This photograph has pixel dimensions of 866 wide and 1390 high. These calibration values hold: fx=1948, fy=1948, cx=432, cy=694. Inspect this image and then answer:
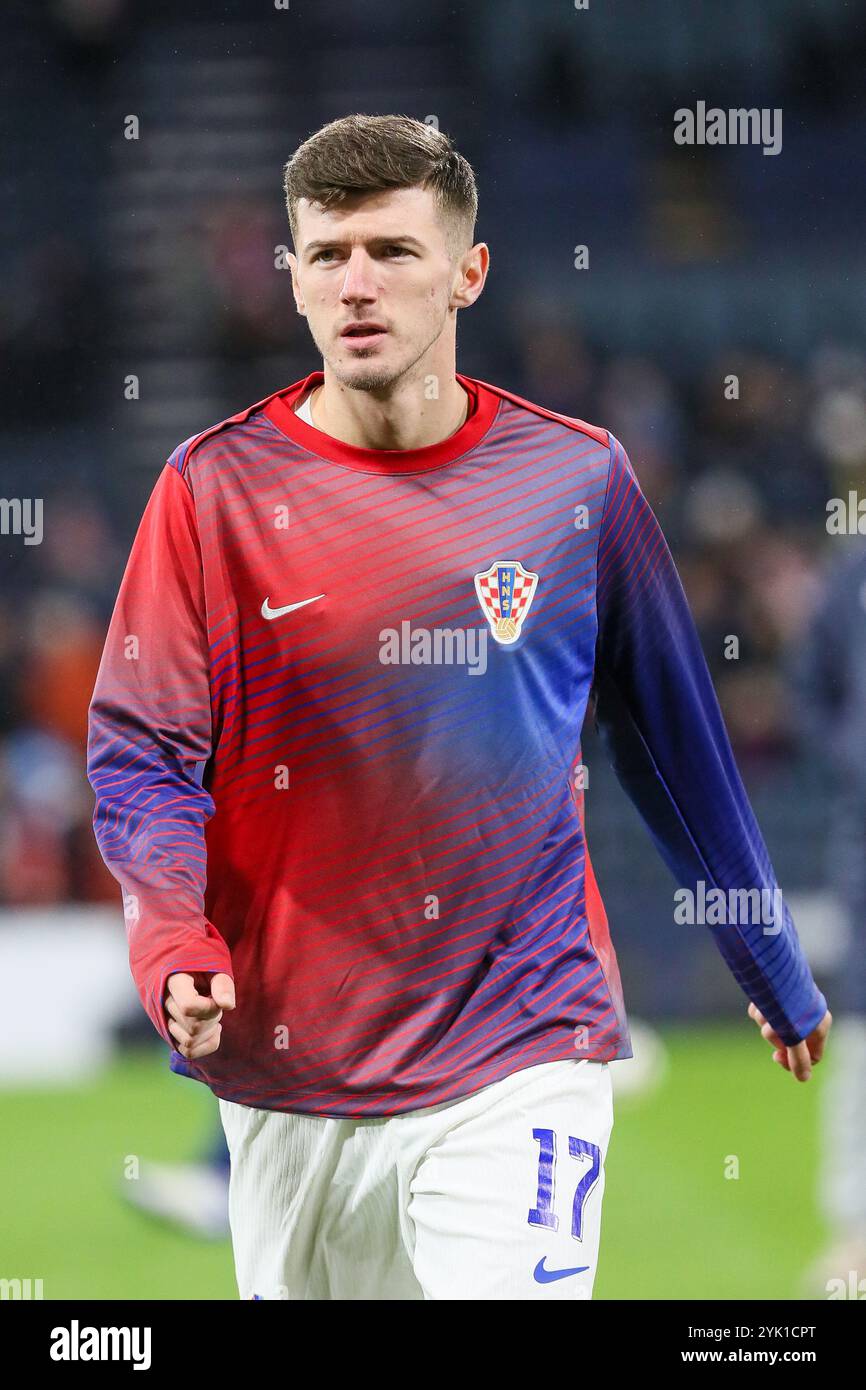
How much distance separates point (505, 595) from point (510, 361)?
644 centimetres

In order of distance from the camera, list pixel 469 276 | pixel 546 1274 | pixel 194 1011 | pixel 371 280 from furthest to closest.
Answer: pixel 469 276 → pixel 371 280 → pixel 546 1274 → pixel 194 1011

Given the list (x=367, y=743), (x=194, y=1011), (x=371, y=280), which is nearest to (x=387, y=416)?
(x=371, y=280)

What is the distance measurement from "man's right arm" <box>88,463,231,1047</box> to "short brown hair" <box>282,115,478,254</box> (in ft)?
1.68

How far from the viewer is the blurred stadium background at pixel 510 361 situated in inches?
311

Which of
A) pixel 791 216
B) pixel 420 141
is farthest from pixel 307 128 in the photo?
pixel 420 141

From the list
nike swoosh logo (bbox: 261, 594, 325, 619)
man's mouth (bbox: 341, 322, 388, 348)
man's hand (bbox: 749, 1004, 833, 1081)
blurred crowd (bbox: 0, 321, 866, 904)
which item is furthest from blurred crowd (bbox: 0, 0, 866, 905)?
man's mouth (bbox: 341, 322, 388, 348)

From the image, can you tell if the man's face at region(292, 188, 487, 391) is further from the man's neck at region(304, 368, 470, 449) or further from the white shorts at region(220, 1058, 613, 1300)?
the white shorts at region(220, 1058, 613, 1300)

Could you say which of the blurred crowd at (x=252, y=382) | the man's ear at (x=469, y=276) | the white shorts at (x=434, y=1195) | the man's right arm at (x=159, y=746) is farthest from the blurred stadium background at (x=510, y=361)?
the man's ear at (x=469, y=276)

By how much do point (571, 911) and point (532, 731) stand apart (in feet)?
1.02

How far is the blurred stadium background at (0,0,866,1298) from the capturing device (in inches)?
311

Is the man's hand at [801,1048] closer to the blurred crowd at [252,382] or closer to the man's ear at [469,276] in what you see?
the man's ear at [469,276]

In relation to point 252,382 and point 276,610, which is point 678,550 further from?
point 276,610

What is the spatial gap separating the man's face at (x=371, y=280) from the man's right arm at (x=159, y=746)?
348 millimetres

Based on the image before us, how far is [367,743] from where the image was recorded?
10.2 feet
